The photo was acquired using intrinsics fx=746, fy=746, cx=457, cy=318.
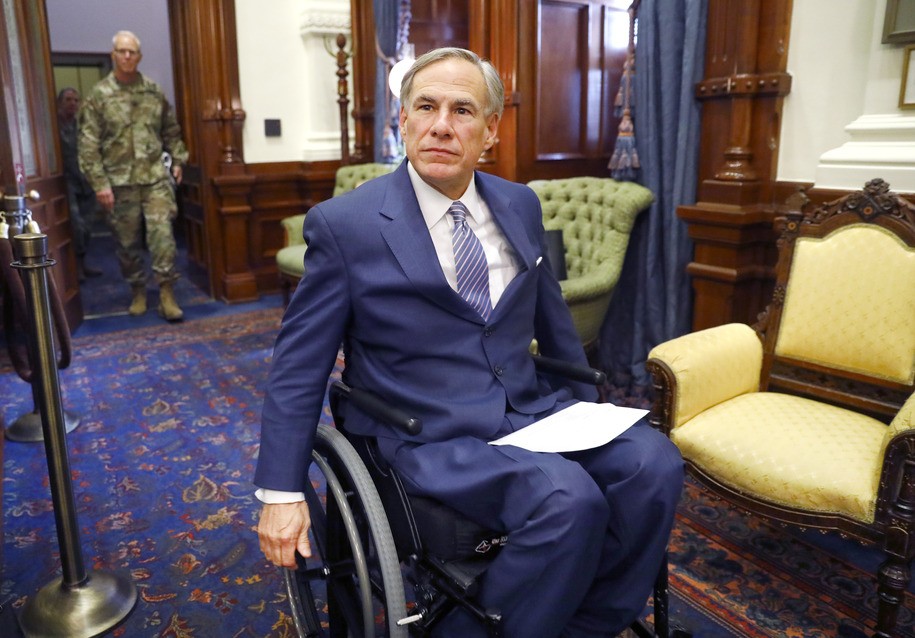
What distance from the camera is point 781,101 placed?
8.91 ft

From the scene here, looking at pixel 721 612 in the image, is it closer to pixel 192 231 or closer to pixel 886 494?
pixel 886 494

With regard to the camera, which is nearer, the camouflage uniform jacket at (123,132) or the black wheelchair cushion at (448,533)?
the black wheelchair cushion at (448,533)

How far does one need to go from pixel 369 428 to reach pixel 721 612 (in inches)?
43.0

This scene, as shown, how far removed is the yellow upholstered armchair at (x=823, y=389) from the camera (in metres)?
1.67

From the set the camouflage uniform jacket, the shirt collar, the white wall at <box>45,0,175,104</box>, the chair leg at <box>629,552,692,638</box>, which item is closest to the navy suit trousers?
the chair leg at <box>629,552,692,638</box>

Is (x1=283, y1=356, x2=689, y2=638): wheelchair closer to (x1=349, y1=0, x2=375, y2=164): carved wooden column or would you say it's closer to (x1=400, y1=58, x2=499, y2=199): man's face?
(x1=400, y1=58, x2=499, y2=199): man's face

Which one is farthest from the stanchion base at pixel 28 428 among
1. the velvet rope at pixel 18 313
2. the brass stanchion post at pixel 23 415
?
the velvet rope at pixel 18 313

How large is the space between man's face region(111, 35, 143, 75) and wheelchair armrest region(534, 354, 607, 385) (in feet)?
13.3

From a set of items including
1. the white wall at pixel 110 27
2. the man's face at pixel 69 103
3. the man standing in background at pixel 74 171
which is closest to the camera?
the man standing in background at pixel 74 171

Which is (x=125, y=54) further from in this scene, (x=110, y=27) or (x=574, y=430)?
(x=110, y=27)

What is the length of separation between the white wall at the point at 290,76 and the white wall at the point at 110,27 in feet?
12.9

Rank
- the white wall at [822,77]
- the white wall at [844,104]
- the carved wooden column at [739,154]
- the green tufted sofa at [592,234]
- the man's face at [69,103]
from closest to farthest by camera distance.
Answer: the white wall at [844,104]
the white wall at [822,77]
the carved wooden column at [739,154]
the green tufted sofa at [592,234]
the man's face at [69,103]

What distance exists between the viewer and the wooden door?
353 centimetres

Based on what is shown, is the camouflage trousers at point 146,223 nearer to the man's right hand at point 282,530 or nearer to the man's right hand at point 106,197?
the man's right hand at point 106,197
